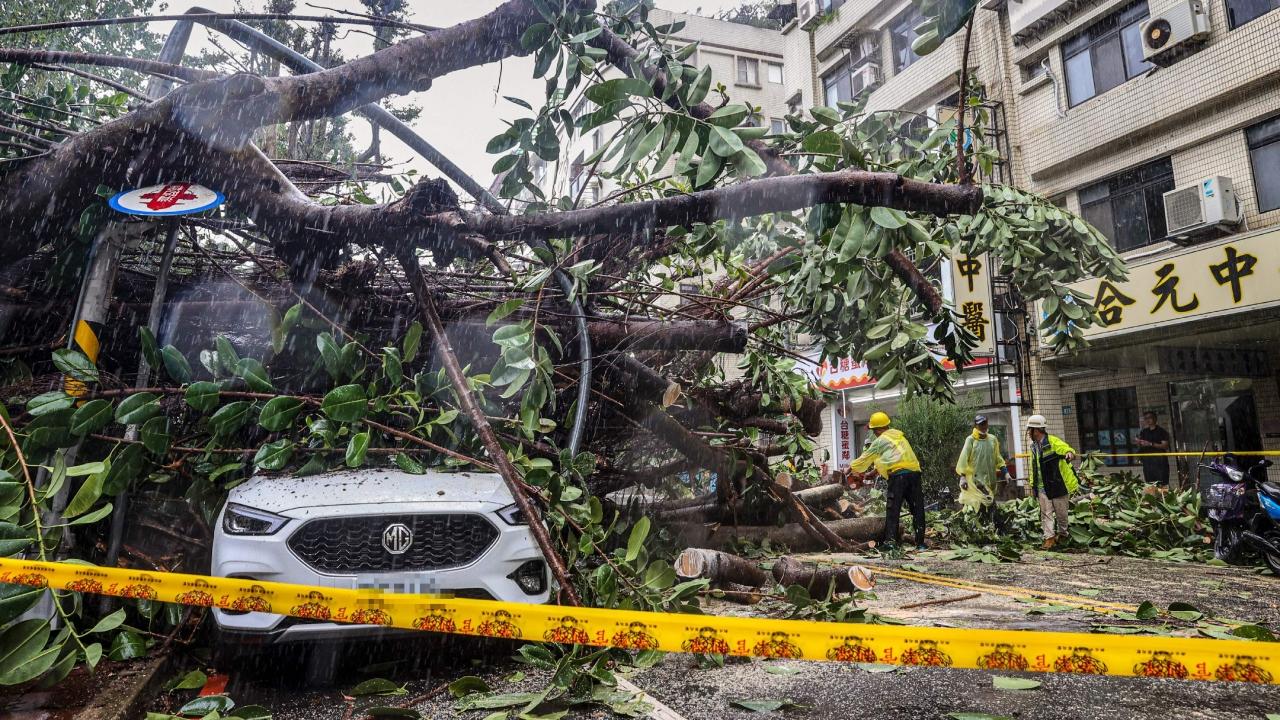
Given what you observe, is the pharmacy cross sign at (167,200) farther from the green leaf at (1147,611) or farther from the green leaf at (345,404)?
the green leaf at (1147,611)

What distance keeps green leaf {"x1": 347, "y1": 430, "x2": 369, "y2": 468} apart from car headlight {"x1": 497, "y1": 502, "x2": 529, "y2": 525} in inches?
Answer: 28.3

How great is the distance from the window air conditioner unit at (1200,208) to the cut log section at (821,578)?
10.6m

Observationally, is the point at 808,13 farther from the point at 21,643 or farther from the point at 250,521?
the point at 21,643

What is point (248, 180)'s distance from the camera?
4.01 metres

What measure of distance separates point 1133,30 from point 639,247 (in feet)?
42.9

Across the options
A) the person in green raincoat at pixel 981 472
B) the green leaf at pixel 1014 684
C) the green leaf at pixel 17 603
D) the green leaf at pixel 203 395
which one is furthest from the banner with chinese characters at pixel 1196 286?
the green leaf at pixel 17 603

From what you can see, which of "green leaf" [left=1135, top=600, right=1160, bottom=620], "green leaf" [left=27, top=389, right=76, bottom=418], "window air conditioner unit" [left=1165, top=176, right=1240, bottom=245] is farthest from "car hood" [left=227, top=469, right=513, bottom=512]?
"window air conditioner unit" [left=1165, top=176, right=1240, bottom=245]

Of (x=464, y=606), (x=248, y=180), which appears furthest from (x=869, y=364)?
(x=248, y=180)

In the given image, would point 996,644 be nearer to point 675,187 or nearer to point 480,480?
point 480,480

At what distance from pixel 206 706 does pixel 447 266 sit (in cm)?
232

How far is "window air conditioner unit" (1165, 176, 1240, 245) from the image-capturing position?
11398 mm

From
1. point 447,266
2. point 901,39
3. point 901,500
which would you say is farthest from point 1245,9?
point 447,266

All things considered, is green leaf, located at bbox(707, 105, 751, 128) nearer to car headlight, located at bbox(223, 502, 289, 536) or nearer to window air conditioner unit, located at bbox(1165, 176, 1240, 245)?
car headlight, located at bbox(223, 502, 289, 536)

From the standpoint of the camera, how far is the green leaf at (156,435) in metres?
3.56
